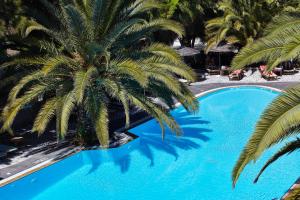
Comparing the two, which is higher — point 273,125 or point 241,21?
point 241,21

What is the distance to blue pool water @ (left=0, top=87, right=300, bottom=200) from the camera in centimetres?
1257

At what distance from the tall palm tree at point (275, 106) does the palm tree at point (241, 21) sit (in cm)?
2294

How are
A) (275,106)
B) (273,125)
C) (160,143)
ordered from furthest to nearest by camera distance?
(160,143) → (275,106) → (273,125)

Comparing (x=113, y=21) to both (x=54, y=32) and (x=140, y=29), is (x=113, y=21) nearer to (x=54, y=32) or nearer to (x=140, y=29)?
(x=140, y=29)

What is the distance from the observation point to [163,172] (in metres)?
14.2

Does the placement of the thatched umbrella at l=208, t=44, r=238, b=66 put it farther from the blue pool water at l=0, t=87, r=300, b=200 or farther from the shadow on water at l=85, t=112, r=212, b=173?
the blue pool water at l=0, t=87, r=300, b=200

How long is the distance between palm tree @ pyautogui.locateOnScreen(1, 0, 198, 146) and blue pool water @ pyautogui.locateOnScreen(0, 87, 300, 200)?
145 cm

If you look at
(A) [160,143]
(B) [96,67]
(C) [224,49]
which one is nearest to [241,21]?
(C) [224,49]

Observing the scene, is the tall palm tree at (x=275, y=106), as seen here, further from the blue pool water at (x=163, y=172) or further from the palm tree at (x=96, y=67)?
the palm tree at (x=96, y=67)

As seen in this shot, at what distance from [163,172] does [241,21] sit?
63.3 feet

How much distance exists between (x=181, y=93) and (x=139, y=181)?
10.5ft

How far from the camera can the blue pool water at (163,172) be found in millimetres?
12570

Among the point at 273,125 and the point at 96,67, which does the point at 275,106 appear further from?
the point at 96,67

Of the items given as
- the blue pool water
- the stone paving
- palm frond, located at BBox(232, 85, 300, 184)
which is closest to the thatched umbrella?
the blue pool water
